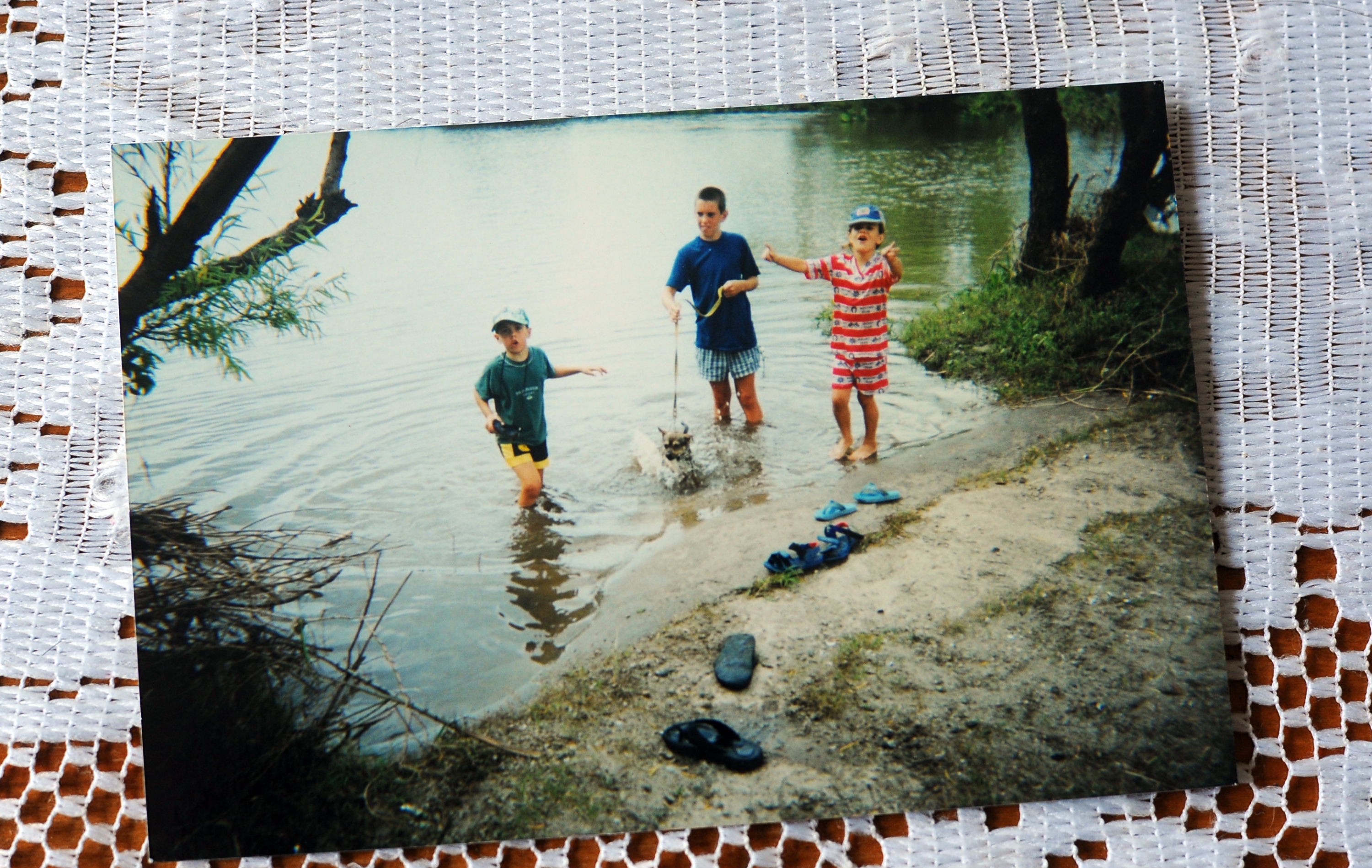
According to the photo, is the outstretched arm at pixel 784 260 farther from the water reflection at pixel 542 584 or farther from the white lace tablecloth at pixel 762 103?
the water reflection at pixel 542 584

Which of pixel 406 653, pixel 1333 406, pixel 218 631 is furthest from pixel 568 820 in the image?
pixel 1333 406

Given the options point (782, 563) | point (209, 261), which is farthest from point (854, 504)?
point (209, 261)

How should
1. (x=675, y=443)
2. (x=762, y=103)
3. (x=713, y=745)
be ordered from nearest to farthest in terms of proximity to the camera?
(x=713, y=745) < (x=675, y=443) < (x=762, y=103)

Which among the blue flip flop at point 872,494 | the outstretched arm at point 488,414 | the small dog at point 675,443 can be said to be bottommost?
the blue flip flop at point 872,494

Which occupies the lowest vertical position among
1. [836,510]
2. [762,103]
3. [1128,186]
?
[836,510]

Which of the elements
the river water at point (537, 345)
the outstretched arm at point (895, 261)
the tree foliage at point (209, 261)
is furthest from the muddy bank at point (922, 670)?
the tree foliage at point (209, 261)

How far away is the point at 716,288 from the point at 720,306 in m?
0.04

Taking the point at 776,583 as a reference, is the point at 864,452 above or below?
above

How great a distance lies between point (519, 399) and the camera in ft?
5.22

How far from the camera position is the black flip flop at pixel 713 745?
1509 mm

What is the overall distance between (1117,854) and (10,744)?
6.73ft

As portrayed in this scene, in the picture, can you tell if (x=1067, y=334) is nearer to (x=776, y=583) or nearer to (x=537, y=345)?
(x=776, y=583)

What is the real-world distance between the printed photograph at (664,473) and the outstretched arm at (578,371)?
1cm

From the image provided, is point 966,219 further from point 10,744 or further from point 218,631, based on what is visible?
point 10,744
